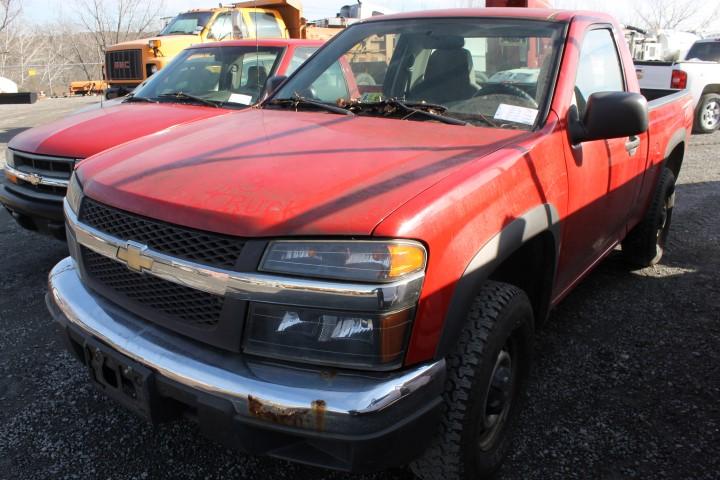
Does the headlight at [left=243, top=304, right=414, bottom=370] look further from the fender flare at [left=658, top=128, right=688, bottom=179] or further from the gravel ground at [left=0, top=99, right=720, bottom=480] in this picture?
the fender flare at [left=658, top=128, right=688, bottom=179]

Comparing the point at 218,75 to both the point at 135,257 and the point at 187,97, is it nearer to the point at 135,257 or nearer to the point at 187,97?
the point at 187,97

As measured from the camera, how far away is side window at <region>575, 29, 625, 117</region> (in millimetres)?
2977

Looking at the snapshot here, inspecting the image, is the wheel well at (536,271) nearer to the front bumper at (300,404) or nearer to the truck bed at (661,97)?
the front bumper at (300,404)

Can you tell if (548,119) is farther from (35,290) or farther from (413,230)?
(35,290)

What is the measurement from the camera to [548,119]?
104 inches

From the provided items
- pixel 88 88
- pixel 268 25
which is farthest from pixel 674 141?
pixel 88 88

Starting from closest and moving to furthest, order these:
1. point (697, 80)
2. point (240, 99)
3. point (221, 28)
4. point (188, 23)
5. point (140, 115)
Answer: point (140, 115)
point (240, 99)
point (697, 80)
point (221, 28)
point (188, 23)

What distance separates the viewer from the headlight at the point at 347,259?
174 cm

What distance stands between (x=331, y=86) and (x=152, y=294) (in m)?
1.76

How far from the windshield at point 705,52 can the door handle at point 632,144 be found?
12.0 metres

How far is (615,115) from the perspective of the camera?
8.34 feet

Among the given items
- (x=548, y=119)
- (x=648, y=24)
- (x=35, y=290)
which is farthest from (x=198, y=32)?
(x=648, y=24)

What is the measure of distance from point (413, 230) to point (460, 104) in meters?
1.34

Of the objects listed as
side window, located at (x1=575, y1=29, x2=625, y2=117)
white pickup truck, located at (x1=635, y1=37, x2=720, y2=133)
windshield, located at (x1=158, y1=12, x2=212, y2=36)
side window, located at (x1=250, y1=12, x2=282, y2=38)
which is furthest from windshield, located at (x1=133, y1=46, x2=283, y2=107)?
windshield, located at (x1=158, y1=12, x2=212, y2=36)
